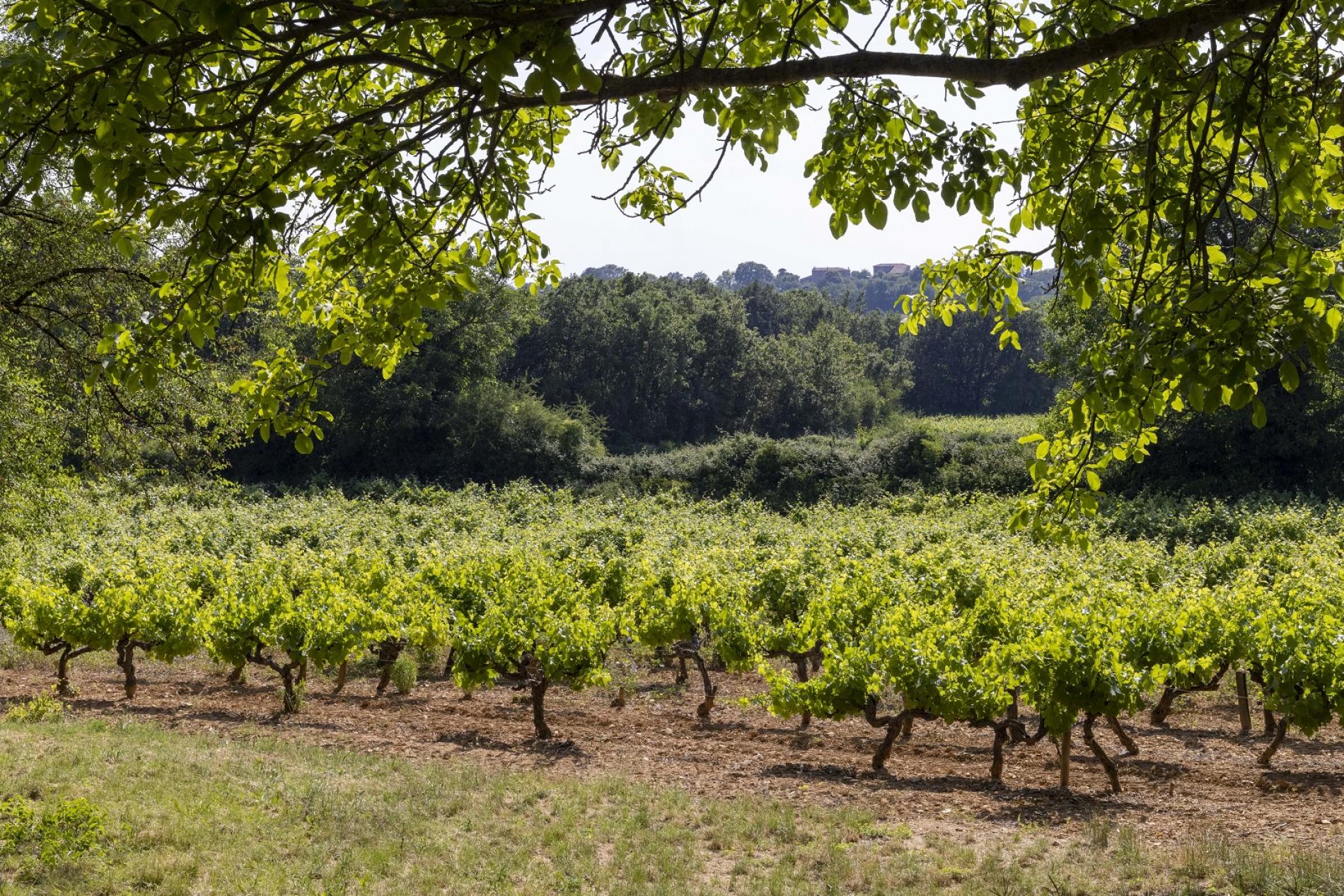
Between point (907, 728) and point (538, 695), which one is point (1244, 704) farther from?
point (538, 695)

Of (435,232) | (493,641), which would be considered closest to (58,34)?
(435,232)

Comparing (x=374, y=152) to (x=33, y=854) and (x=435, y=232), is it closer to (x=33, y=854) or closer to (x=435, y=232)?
(x=435, y=232)

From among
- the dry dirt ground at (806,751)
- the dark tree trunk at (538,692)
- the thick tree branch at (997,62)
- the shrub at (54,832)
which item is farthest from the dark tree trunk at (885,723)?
the thick tree branch at (997,62)

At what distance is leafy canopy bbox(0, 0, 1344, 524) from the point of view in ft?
11.1

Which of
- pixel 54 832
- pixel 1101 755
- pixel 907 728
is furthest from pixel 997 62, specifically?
pixel 907 728

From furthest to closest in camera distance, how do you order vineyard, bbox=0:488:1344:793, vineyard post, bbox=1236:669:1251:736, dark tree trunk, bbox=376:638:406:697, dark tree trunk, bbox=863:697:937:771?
dark tree trunk, bbox=376:638:406:697, vineyard post, bbox=1236:669:1251:736, dark tree trunk, bbox=863:697:937:771, vineyard, bbox=0:488:1344:793

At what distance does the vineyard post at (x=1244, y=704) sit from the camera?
12.6 metres

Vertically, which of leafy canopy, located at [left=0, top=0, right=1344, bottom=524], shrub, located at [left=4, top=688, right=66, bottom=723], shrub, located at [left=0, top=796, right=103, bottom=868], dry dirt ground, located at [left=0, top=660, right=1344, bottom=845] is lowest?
dry dirt ground, located at [left=0, top=660, right=1344, bottom=845]

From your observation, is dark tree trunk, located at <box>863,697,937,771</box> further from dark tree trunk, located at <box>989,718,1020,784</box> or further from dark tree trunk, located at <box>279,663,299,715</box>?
dark tree trunk, located at <box>279,663,299,715</box>

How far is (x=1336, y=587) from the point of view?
12266 mm

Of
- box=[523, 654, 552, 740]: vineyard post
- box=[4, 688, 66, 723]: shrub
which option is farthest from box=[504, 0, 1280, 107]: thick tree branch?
box=[4, 688, 66, 723]: shrub

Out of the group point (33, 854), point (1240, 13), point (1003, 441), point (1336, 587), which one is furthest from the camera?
point (1003, 441)

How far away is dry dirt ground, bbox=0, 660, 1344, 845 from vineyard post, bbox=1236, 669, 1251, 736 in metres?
0.20

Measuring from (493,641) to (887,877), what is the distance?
20.5ft
